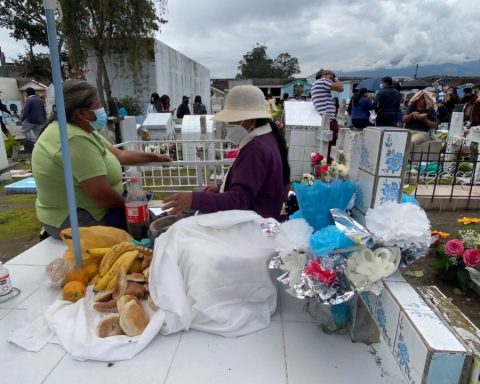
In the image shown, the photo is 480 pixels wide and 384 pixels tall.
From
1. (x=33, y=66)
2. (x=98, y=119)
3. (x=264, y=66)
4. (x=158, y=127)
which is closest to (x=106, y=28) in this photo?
(x=158, y=127)

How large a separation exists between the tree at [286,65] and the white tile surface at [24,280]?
6269 centimetres

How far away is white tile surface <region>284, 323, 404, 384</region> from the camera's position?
4.40ft

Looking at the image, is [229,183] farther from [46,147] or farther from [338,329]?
[46,147]

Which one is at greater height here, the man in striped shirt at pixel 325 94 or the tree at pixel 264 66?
the tree at pixel 264 66

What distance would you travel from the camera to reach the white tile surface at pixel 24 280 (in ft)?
6.08

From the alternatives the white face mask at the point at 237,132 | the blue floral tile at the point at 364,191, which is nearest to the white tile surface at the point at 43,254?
the white face mask at the point at 237,132

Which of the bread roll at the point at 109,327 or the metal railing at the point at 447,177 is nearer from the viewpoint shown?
the bread roll at the point at 109,327

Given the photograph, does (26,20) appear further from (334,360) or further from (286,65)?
(286,65)

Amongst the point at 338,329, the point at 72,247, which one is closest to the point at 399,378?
the point at 338,329

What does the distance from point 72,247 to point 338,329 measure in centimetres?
160

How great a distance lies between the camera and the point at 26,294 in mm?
1930

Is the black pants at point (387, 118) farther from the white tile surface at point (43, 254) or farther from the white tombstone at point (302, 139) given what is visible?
the white tile surface at point (43, 254)

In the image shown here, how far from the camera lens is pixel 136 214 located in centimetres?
227

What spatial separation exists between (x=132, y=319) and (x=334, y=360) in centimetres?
93
